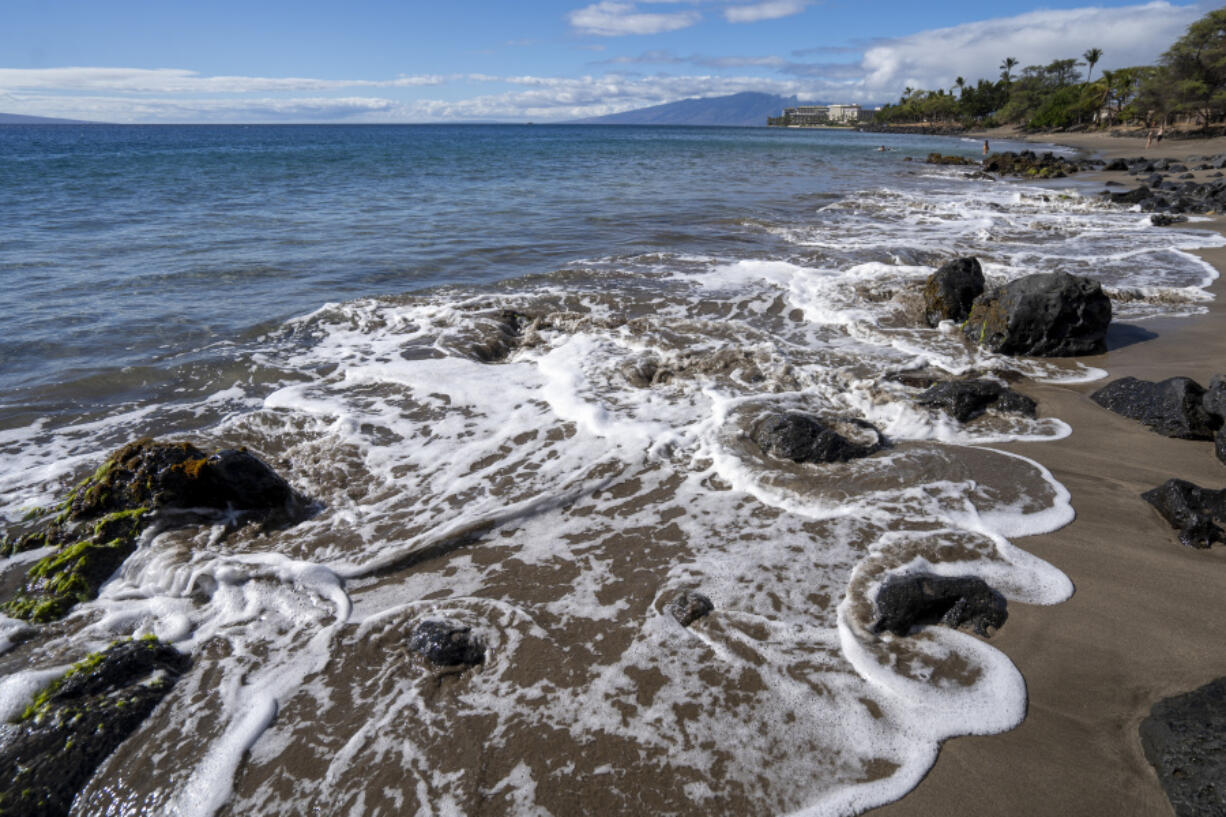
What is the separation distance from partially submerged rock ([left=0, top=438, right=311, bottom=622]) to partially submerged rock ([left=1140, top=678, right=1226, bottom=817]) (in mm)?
4740

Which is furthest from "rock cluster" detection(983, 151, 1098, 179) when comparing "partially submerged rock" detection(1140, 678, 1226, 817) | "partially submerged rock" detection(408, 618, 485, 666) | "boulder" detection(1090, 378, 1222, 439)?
"partially submerged rock" detection(408, 618, 485, 666)

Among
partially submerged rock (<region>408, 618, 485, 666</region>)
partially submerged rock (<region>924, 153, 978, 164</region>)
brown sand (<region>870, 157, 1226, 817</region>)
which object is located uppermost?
partially submerged rock (<region>924, 153, 978, 164</region>)

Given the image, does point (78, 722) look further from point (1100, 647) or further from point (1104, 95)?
point (1104, 95)

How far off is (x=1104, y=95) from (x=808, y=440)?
272 ft

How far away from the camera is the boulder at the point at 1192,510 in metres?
3.58

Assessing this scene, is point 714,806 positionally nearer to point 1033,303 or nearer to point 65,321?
point 1033,303

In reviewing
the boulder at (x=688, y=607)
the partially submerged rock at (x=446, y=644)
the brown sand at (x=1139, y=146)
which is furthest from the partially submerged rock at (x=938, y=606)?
the brown sand at (x=1139, y=146)

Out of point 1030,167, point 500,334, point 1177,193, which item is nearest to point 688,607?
point 500,334

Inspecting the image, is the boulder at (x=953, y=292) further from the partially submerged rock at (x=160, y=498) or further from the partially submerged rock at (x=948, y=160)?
the partially submerged rock at (x=948, y=160)

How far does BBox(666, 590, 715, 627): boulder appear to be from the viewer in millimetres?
3240

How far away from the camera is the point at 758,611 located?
130 inches

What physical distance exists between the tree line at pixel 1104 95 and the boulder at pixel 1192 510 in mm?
55387

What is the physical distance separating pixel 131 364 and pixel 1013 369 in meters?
9.63

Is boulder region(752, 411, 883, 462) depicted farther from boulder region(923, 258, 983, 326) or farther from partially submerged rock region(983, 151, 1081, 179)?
partially submerged rock region(983, 151, 1081, 179)
